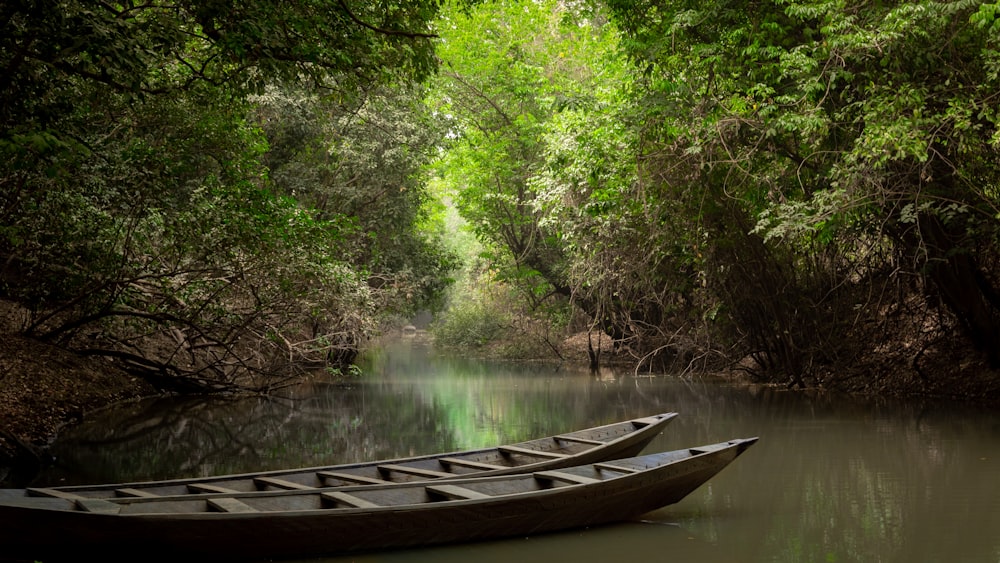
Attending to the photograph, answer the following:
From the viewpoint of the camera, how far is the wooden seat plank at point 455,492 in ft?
20.7

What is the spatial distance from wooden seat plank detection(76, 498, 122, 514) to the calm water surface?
1552 mm

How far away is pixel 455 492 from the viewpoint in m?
6.45

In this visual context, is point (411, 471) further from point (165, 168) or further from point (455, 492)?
point (165, 168)

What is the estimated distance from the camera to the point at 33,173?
9266 millimetres

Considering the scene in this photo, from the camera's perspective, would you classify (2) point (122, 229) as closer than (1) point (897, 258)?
Yes

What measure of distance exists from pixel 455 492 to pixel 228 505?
1.65 m

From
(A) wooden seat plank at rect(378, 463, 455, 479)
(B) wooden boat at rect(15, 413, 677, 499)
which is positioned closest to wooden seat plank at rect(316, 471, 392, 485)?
(B) wooden boat at rect(15, 413, 677, 499)

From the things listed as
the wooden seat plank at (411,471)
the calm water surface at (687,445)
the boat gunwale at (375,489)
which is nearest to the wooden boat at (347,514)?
the boat gunwale at (375,489)

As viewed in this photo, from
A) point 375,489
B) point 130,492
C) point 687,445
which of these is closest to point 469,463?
point 375,489

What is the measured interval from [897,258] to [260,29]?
35.0 ft

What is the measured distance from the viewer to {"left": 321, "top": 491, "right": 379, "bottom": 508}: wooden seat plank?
6.09 meters

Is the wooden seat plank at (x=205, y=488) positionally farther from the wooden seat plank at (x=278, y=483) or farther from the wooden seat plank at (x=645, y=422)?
the wooden seat plank at (x=645, y=422)

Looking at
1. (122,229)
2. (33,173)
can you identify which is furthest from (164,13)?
(122,229)

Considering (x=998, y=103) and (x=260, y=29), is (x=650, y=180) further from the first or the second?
(x=260, y=29)
